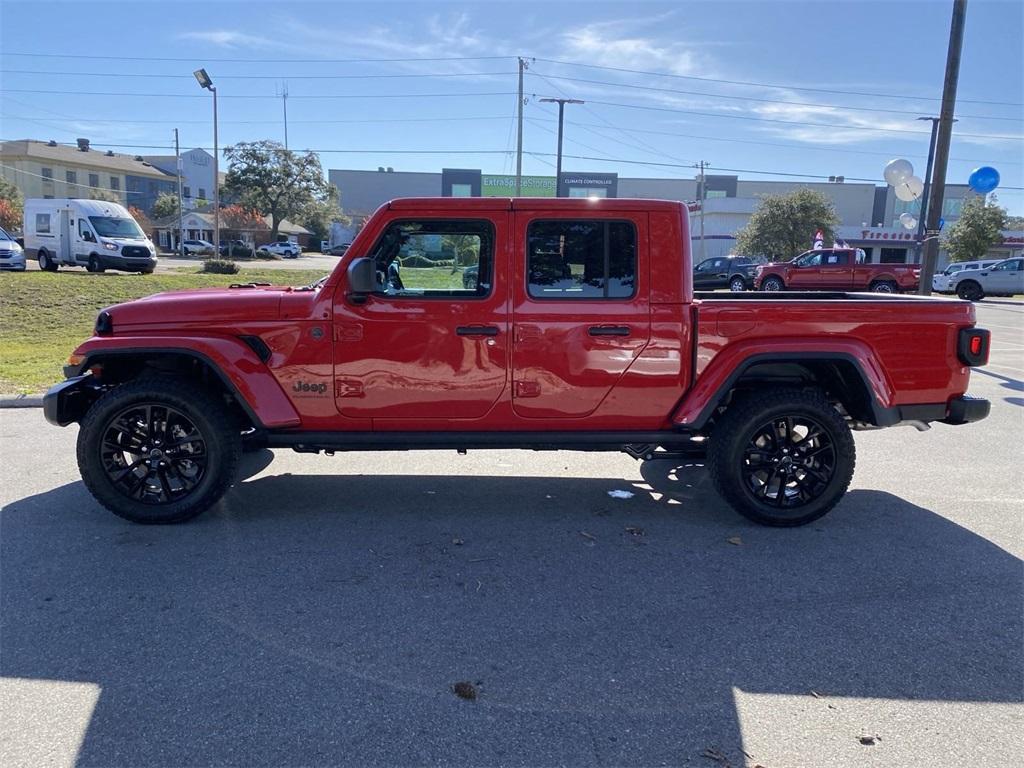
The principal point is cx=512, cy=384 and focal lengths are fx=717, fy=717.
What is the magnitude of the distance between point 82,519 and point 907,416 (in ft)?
17.7

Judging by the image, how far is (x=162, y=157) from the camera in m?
108

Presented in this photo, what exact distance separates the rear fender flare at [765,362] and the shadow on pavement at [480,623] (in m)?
0.76

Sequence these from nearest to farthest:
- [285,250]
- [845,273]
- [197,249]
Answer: [845,273] < [197,249] < [285,250]

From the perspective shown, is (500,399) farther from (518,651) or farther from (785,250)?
(785,250)

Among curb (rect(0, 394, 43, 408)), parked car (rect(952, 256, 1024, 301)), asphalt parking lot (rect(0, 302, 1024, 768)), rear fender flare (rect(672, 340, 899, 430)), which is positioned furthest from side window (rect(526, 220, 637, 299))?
parked car (rect(952, 256, 1024, 301))

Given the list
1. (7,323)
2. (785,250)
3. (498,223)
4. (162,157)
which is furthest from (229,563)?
(162,157)

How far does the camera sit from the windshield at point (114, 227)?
76.0 ft

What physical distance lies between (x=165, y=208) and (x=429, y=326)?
86545mm

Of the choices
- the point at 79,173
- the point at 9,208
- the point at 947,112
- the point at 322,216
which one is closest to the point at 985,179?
the point at 947,112

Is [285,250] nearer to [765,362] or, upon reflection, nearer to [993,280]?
[993,280]

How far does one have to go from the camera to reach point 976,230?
135ft

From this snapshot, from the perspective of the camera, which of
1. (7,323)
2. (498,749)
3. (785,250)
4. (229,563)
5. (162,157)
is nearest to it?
(498,749)

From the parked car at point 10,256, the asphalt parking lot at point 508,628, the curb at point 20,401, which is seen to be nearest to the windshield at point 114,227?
the parked car at point 10,256

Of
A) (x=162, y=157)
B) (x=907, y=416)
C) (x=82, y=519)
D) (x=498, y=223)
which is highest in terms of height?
(x=162, y=157)
